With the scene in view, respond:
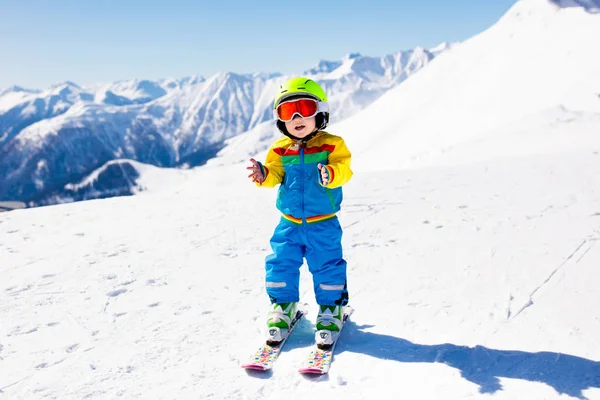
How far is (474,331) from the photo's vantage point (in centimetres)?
389

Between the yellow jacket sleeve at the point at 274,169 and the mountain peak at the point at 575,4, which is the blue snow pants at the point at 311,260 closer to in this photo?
the yellow jacket sleeve at the point at 274,169

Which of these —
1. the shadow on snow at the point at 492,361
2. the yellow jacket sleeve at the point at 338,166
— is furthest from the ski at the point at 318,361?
the yellow jacket sleeve at the point at 338,166

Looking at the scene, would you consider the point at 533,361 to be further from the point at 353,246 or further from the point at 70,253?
the point at 70,253

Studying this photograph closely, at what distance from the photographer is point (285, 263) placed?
4.12 metres

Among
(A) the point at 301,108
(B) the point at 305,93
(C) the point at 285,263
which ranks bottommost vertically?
(C) the point at 285,263

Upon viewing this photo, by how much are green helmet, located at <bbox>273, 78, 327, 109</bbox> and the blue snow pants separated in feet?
3.94

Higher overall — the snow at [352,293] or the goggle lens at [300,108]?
the goggle lens at [300,108]

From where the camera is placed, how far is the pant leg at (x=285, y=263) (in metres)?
4.09

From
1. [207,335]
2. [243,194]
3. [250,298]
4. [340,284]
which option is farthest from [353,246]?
[243,194]

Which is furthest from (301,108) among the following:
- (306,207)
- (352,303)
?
(352,303)

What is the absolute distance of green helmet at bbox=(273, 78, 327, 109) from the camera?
13.0 ft

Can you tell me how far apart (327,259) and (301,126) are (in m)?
1.32

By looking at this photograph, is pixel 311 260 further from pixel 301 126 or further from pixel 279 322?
pixel 301 126

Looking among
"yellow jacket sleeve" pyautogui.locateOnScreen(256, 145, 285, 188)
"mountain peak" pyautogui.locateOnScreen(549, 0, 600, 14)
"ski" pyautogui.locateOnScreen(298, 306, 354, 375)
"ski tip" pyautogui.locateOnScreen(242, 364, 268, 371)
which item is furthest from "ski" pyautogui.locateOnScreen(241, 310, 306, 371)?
"mountain peak" pyautogui.locateOnScreen(549, 0, 600, 14)
